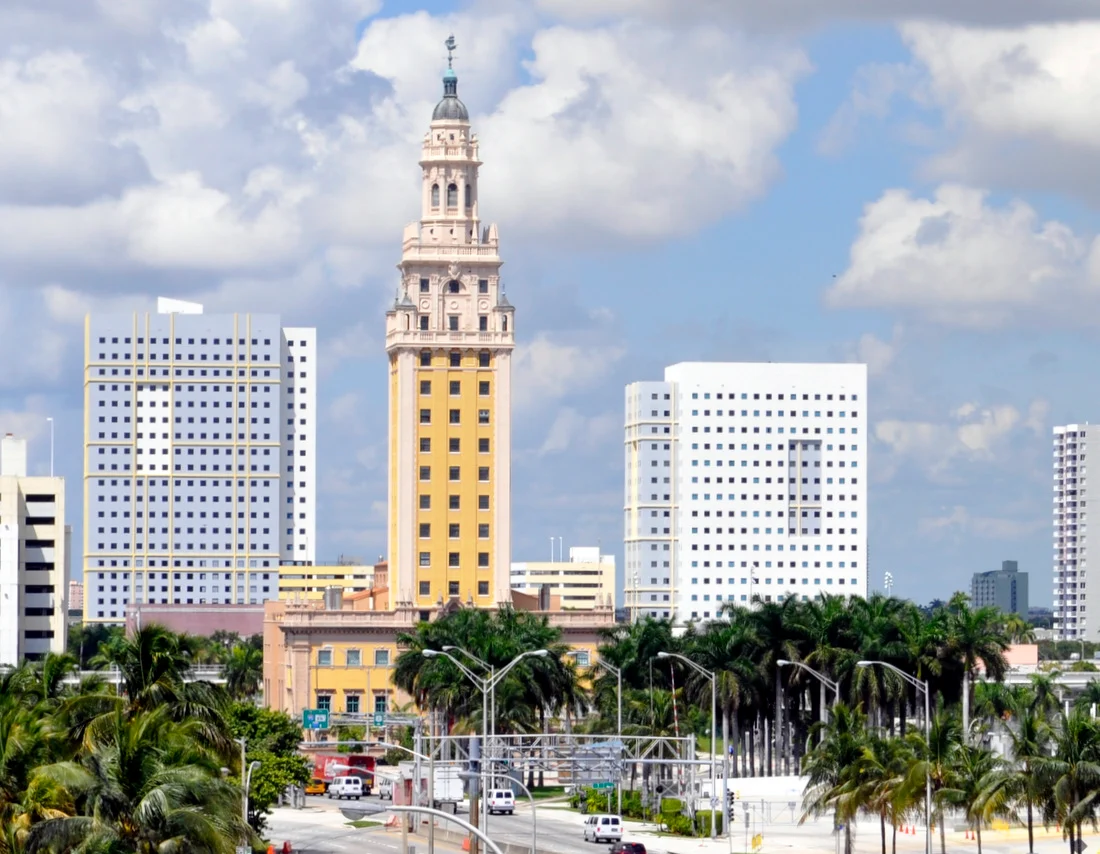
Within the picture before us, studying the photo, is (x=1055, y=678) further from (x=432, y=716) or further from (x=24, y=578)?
(x=24, y=578)

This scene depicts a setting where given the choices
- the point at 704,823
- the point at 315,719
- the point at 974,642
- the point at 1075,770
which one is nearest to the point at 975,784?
the point at 1075,770

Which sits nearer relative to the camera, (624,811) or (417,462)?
(624,811)

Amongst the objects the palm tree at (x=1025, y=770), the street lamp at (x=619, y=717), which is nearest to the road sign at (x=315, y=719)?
the street lamp at (x=619, y=717)

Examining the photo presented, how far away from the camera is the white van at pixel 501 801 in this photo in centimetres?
12369

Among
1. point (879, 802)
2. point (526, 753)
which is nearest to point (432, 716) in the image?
point (526, 753)

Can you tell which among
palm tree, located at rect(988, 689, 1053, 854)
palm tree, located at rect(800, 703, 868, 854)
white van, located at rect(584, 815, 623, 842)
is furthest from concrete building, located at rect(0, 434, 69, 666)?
palm tree, located at rect(988, 689, 1053, 854)

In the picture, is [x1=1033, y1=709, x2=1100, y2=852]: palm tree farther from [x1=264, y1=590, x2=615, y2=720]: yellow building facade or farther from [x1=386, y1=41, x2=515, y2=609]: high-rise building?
[x1=386, y1=41, x2=515, y2=609]: high-rise building

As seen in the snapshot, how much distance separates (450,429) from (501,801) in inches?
2463

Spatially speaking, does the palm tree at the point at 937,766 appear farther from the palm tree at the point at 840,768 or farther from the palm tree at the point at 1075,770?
the palm tree at the point at 1075,770

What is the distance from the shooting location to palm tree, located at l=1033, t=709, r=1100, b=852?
7800 cm

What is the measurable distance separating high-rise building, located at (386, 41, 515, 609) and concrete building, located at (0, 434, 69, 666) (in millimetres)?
26991

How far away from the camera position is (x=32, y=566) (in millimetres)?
187125

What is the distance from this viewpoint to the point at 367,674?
179500mm

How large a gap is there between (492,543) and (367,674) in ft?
46.5
